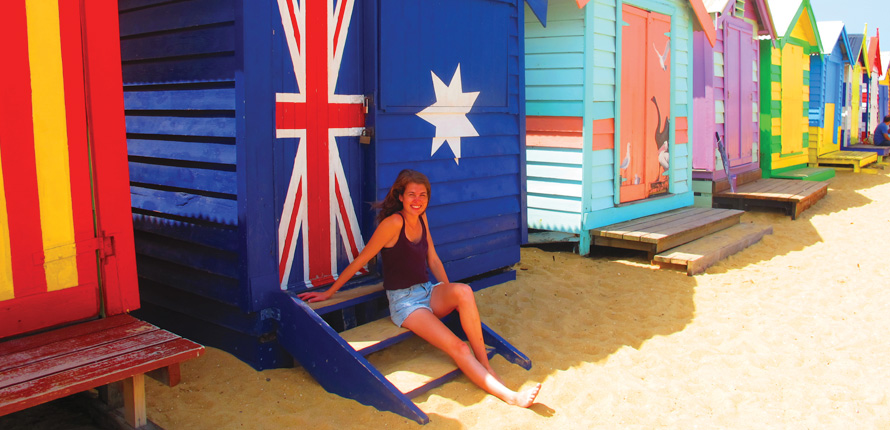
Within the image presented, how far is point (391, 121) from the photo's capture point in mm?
4855

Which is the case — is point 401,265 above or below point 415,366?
above

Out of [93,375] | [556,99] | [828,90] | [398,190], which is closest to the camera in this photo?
[93,375]

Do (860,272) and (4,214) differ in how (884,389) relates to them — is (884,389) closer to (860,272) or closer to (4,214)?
(860,272)

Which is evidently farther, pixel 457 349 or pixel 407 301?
pixel 407 301

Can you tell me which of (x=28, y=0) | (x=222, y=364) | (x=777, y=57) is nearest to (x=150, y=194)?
(x=222, y=364)

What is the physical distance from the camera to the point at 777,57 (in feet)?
42.8

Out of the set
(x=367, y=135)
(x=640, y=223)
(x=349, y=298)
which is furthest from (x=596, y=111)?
(x=349, y=298)

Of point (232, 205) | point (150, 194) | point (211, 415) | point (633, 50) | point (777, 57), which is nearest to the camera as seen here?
point (211, 415)

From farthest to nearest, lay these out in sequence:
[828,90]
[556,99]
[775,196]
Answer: [828,90], [775,196], [556,99]

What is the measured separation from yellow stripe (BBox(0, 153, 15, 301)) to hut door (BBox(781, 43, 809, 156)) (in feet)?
43.9

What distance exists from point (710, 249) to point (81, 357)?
6006mm

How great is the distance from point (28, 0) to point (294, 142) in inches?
60.2

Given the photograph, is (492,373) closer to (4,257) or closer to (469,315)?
(469,315)

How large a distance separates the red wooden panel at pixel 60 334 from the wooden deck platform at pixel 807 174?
40.0ft
